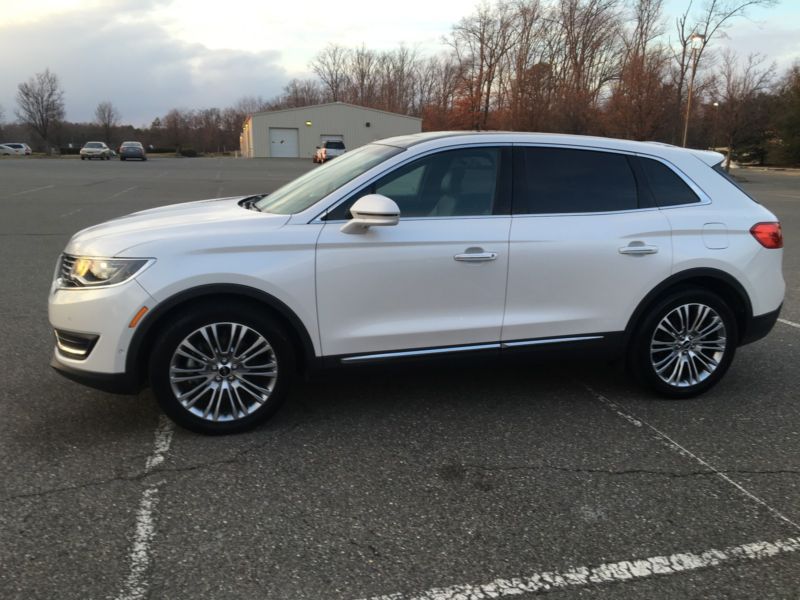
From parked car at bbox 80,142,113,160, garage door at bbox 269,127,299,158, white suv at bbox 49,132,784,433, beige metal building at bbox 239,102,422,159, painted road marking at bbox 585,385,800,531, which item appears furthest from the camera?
garage door at bbox 269,127,299,158

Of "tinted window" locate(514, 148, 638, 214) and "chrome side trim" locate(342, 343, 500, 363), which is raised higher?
"tinted window" locate(514, 148, 638, 214)

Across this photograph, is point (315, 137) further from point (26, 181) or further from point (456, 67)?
point (26, 181)

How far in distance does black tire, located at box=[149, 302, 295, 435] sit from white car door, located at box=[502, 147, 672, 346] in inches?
56.7

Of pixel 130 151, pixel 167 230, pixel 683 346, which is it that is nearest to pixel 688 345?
pixel 683 346

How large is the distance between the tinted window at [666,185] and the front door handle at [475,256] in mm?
1338

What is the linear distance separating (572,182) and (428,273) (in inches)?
47.8

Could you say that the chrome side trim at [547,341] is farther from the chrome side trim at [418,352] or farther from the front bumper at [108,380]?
the front bumper at [108,380]

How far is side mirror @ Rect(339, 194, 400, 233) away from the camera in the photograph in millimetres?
3352

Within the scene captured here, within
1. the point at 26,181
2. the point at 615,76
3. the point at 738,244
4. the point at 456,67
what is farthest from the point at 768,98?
the point at 738,244

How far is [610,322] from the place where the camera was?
406cm

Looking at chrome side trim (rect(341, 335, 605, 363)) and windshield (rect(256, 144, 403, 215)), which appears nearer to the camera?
chrome side trim (rect(341, 335, 605, 363))

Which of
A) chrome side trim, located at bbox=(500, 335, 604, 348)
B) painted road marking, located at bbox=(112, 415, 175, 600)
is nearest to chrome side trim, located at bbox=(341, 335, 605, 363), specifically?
chrome side trim, located at bbox=(500, 335, 604, 348)

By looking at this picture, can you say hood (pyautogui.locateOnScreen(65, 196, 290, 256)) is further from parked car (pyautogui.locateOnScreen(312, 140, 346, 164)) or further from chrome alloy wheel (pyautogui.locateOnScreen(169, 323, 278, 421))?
parked car (pyautogui.locateOnScreen(312, 140, 346, 164))

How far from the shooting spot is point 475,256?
3.70 meters
